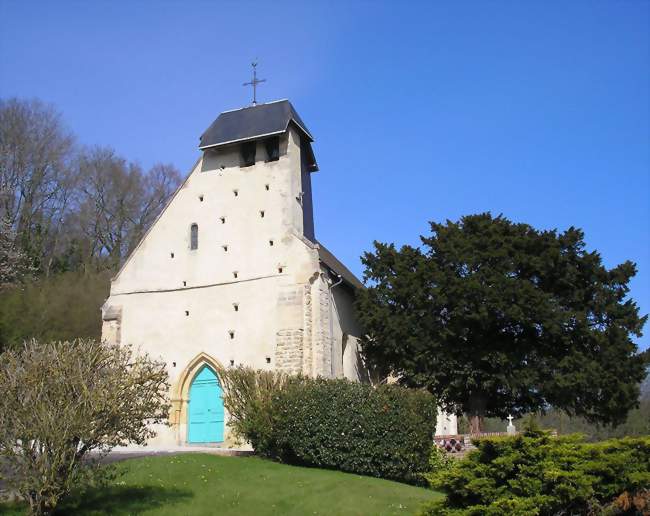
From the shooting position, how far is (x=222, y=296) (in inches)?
854

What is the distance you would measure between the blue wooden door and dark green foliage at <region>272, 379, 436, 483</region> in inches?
222

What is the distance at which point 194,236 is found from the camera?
2298 centimetres

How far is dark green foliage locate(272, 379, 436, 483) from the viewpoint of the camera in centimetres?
1489

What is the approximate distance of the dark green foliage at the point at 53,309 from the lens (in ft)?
86.7

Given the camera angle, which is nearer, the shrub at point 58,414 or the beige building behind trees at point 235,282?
the shrub at point 58,414

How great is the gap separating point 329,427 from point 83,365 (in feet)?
22.1

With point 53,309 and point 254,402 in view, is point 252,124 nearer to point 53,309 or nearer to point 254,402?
point 254,402

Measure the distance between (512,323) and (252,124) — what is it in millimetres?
11264

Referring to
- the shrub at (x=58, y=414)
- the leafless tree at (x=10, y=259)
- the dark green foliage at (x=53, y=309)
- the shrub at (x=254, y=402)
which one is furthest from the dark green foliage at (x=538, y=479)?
the leafless tree at (x=10, y=259)

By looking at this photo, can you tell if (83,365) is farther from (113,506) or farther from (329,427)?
(329,427)

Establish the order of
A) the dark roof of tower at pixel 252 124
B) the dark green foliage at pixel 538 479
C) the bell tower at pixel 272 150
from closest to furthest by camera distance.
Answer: the dark green foliage at pixel 538 479 → the bell tower at pixel 272 150 → the dark roof of tower at pixel 252 124

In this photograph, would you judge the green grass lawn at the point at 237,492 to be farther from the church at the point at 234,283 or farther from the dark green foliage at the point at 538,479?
the church at the point at 234,283

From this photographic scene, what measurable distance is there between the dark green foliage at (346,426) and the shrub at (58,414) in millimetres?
5621

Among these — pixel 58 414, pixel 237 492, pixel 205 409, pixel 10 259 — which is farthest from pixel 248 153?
pixel 58 414
